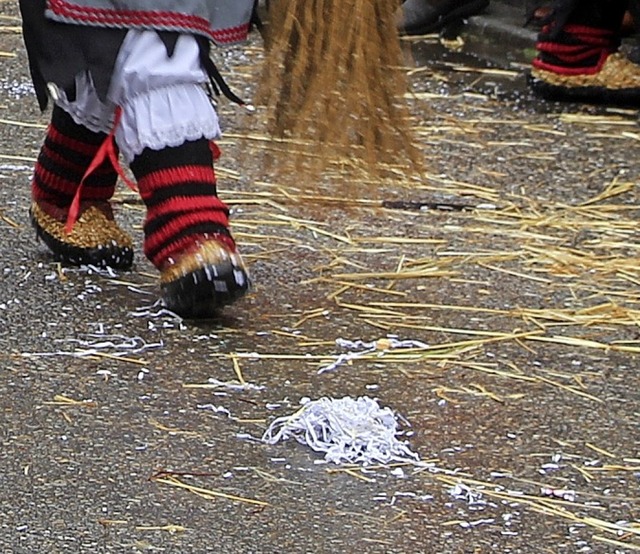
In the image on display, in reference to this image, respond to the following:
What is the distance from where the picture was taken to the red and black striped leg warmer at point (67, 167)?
2574 millimetres

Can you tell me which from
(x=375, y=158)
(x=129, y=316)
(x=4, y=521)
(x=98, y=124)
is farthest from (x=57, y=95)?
(x=4, y=521)

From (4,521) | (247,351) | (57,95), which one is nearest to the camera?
(4,521)

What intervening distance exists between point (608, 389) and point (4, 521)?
935mm

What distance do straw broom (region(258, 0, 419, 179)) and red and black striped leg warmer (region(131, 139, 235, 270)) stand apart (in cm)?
15

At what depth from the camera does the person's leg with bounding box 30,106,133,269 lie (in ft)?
8.49

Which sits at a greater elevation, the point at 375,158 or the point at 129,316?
the point at 375,158

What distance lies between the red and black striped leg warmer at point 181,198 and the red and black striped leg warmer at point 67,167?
0.83 feet

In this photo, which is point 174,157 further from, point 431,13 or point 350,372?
point 431,13

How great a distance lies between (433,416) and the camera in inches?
83.2

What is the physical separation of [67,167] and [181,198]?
37 cm

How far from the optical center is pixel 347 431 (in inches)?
79.7

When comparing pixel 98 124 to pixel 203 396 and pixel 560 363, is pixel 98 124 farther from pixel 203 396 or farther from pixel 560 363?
pixel 560 363

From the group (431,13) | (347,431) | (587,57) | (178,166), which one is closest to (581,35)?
(587,57)

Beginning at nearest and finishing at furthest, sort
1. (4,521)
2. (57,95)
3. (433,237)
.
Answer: (4,521)
(57,95)
(433,237)
